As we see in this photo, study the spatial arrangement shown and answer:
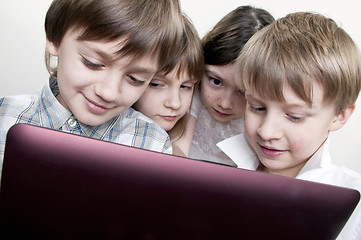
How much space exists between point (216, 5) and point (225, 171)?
1093mm

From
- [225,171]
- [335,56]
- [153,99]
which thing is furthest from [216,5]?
[225,171]

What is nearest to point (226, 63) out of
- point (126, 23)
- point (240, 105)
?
point (240, 105)

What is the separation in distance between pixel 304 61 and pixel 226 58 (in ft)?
0.99

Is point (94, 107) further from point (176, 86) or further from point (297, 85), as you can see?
point (297, 85)

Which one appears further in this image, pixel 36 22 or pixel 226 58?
pixel 36 22

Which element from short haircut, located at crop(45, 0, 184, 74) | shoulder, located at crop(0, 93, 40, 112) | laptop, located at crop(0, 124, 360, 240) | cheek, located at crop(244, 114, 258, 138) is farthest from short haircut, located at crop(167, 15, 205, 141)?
laptop, located at crop(0, 124, 360, 240)

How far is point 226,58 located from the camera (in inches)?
44.2

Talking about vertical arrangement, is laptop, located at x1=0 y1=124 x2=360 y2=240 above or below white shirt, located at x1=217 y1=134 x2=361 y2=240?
above

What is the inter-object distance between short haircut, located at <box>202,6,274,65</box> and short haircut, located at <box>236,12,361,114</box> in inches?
6.0

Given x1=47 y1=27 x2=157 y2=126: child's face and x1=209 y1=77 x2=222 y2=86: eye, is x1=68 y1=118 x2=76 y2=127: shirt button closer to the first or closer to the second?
x1=47 y1=27 x2=157 y2=126: child's face

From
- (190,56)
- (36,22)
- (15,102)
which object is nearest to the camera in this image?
(15,102)

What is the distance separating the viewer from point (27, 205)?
490 millimetres

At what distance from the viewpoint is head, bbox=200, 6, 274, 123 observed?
1.13 m

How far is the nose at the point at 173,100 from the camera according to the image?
1067 millimetres
